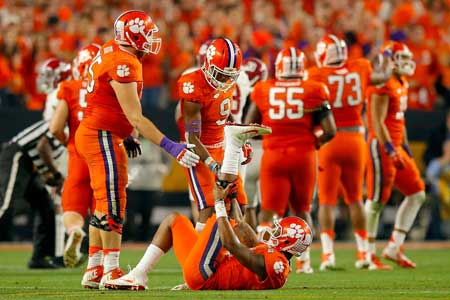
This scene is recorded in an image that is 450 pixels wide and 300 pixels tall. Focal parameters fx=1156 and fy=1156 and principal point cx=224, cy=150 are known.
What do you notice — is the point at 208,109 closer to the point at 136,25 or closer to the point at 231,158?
the point at 136,25

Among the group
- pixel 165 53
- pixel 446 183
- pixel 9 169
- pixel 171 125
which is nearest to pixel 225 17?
pixel 165 53

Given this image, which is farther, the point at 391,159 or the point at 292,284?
the point at 391,159

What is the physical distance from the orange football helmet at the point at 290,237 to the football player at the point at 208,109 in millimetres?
570

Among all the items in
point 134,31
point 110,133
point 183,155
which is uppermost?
point 134,31

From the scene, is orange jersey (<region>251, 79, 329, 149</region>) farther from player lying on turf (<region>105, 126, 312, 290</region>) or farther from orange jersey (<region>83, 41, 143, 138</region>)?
player lying on turf (<region>105, 126, 312, 290</region>)

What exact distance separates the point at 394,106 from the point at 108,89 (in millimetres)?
3829

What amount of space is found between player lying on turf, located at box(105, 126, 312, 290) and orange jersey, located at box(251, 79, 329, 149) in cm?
241

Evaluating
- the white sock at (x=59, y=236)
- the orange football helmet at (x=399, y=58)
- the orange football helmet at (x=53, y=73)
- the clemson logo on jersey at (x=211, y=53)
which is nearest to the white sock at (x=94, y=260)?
the clemson logo on jersey at (x=211, y=53)

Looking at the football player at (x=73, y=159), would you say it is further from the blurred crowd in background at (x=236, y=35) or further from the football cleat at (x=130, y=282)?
the blurred crowd in background at (x=236, y=35)

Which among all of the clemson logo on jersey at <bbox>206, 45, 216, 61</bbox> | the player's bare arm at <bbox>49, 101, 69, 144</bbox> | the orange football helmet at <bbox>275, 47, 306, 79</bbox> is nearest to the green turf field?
the player's bare arm at <bbox>49, 101, 69, 144</bbox>

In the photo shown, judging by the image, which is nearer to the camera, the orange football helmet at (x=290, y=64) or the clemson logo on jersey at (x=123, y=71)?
the clemson logo on jersey at (x=123, y=71)

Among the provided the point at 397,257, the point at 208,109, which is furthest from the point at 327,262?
the point at 208,109

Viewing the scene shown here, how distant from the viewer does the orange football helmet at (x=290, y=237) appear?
763 cm

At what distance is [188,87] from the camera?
8.37 meters
